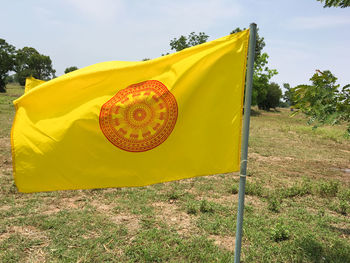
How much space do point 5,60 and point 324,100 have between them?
61927mm

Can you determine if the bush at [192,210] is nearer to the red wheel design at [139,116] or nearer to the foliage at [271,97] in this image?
the red wheel design at [139,116]

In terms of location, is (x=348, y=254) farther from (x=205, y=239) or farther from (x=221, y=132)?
(x=221, y=132)

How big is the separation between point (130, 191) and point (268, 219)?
9.71 ft

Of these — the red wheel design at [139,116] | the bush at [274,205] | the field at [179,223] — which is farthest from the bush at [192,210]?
the red wheel design at [139,116]

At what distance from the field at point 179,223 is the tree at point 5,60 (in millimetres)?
52751

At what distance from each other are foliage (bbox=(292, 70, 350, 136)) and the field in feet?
1.22

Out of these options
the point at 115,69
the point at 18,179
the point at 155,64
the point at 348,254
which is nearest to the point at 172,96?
the point at 155,64

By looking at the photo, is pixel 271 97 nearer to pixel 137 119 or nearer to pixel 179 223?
pixel 179 223

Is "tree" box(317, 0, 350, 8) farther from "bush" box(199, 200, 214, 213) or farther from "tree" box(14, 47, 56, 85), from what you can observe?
"tree" box(14, 47, 56, 85)

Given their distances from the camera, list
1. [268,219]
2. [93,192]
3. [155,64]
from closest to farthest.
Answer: [155,64], [268,219], [93,192]

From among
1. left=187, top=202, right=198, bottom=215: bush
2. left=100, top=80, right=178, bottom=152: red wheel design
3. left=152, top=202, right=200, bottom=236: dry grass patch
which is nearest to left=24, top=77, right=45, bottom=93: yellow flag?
left=100, top=80, right=178, bottom=152: red wheel design

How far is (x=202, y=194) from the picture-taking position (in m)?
5.87

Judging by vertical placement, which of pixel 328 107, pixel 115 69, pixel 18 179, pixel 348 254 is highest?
pixel 115 69

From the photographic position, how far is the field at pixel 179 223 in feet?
12.0
